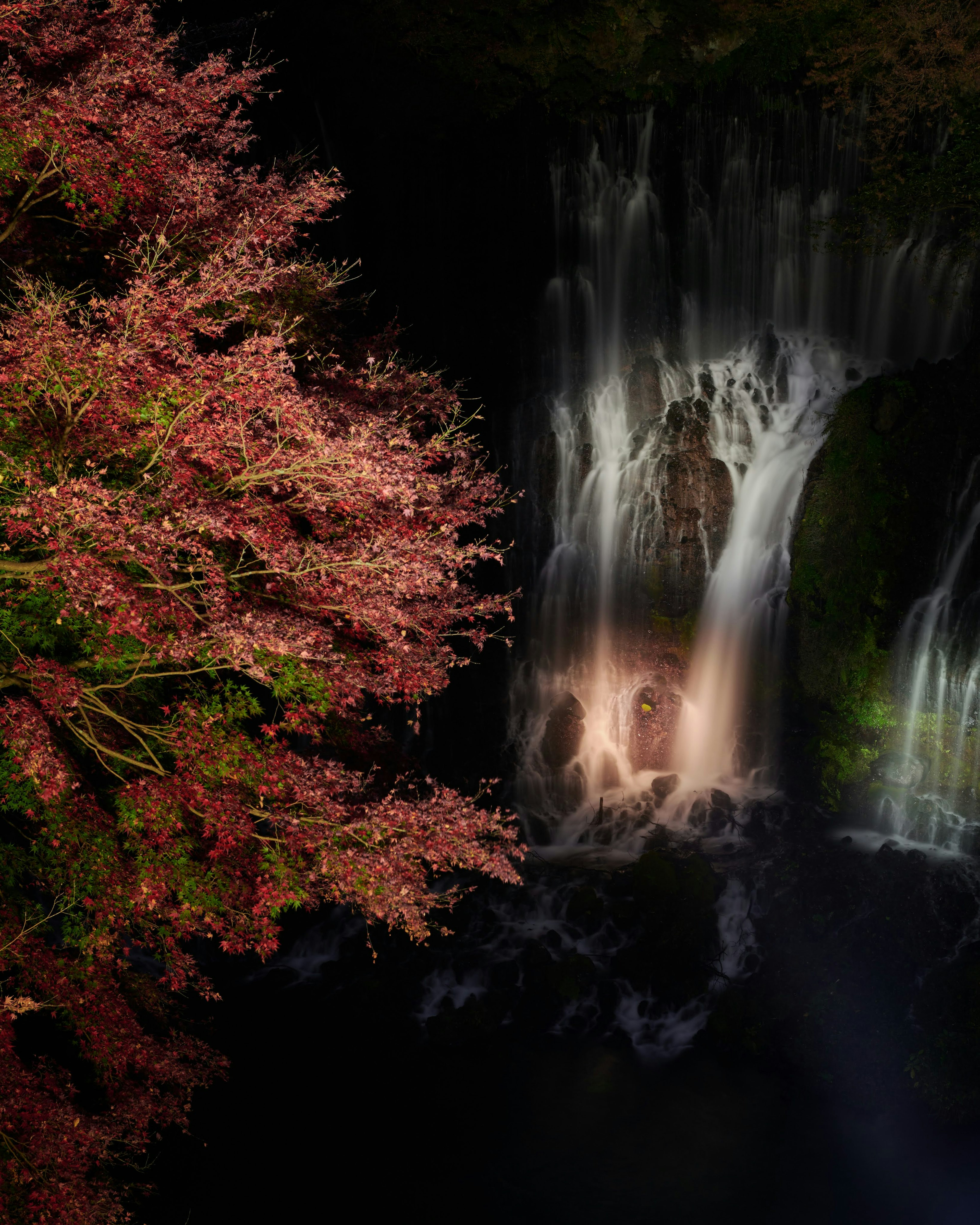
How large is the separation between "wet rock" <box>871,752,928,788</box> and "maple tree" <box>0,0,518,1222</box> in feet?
39.0

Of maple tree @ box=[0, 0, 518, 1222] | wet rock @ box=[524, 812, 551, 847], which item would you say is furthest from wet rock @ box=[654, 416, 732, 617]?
maple tree @ box=[0, 0, 518, 1222]

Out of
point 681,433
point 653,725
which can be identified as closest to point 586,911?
point 653,725

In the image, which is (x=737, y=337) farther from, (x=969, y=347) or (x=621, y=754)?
(x=621, y=754)

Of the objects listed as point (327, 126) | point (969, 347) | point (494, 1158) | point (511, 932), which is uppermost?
point (327, 126)

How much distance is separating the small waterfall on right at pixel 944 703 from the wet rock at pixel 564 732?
6.77 meters

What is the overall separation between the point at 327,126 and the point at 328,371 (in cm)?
1764

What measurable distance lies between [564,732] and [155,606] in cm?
1609

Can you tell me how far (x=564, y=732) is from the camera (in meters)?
22.0

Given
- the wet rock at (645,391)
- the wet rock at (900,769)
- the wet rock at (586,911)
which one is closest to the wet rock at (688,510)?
the wet rock at (645,391)

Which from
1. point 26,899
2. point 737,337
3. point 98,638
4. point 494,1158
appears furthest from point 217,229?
point 737,337

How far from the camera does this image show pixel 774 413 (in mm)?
21219

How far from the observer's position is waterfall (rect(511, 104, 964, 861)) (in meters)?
20.7

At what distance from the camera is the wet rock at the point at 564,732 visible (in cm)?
2177

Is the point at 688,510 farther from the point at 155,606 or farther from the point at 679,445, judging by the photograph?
the point at 155,606
